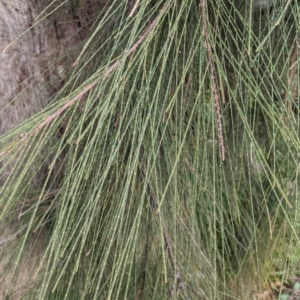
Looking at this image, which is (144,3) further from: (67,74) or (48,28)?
(48,28)

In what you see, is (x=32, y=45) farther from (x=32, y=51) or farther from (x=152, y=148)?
(x=152, y=148)

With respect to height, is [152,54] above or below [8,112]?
above

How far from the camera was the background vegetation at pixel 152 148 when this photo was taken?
2.05 feet

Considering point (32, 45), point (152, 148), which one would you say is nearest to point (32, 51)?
point (32, 45)

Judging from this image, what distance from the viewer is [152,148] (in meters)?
0.61

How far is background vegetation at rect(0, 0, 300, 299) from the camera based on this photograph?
62 cm

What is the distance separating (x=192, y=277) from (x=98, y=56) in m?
0.54

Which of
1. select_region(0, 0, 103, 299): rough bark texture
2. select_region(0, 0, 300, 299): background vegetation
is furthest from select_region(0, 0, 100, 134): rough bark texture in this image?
select_region(0, 0, 300, 299): background vegetation

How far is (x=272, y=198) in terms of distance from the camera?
1.38m

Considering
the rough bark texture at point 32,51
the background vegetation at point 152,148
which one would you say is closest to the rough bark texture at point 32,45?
the rough bark texture at point 32,51

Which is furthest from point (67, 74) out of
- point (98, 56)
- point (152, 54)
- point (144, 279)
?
point (144, 279)

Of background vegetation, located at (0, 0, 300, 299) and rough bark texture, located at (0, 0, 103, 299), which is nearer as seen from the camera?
background vegetation, located at (0, 0, 300, 299)

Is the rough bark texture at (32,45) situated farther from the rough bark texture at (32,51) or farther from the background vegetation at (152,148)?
the background vegetation at (152,148)

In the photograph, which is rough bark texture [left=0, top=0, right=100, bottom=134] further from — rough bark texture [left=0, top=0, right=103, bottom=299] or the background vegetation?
the background vegetation
